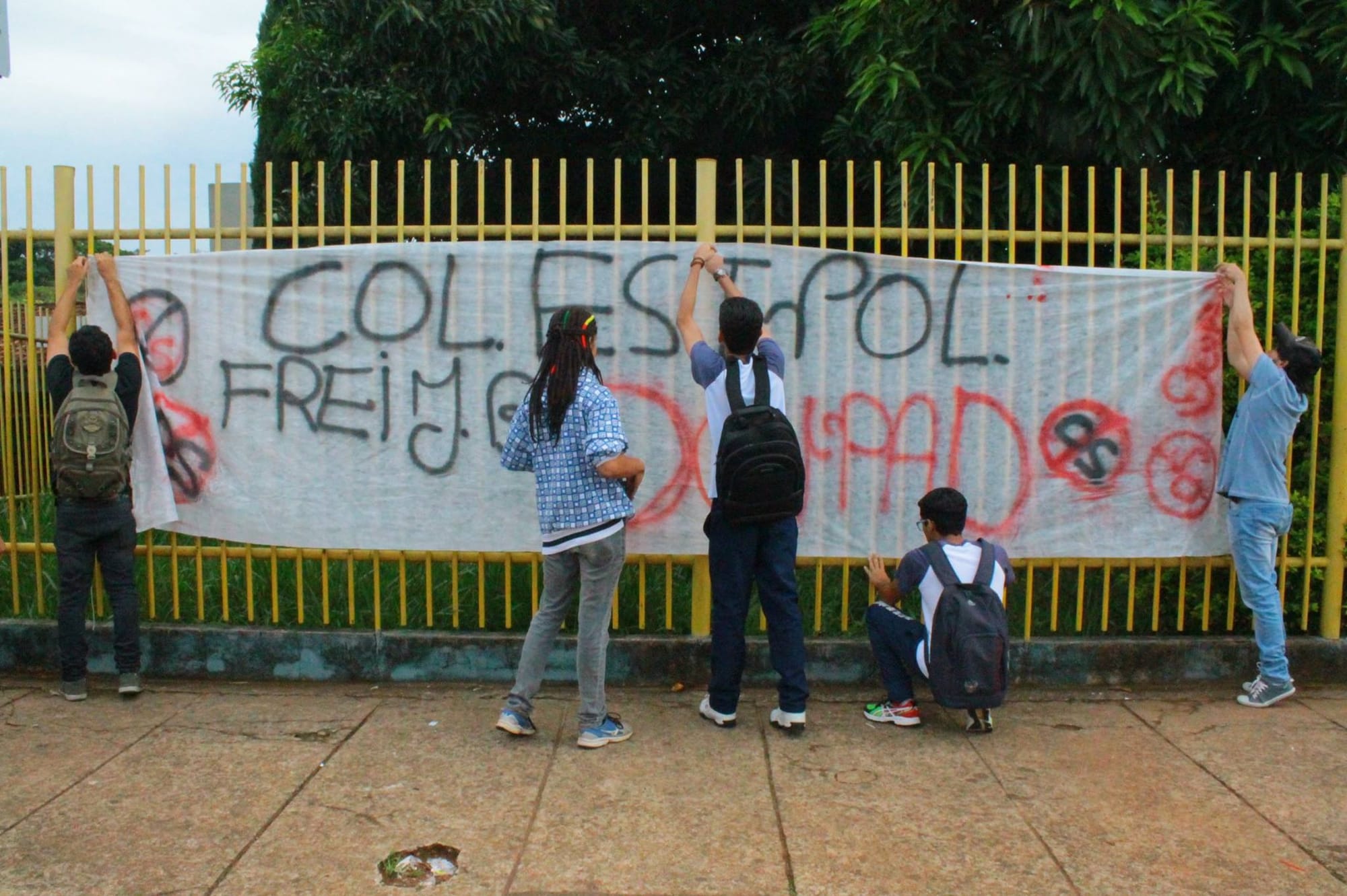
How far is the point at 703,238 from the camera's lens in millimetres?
5035

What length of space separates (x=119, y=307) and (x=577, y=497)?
241cm

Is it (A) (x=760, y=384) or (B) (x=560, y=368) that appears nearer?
(B) (x=560, y=368)

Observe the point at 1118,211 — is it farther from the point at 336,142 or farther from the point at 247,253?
the point at 336,142

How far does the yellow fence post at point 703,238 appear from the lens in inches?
198

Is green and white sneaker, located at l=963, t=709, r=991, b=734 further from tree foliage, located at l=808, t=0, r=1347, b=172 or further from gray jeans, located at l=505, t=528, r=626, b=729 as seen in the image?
tree foliage, located at l=808, t=0, r=1347, b=172

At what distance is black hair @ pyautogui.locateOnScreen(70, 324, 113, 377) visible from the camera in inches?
187

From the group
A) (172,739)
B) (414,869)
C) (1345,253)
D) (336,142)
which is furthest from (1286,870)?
(336,142)

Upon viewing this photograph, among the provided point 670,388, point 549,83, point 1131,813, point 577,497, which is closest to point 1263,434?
point 1131,813

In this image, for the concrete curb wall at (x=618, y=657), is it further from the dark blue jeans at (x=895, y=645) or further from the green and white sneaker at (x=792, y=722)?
the green and white sneaker at (x=792, y=722)

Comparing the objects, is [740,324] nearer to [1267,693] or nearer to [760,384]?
[760,384]

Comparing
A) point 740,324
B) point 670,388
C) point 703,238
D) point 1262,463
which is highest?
point 703,238

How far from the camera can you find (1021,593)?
243 inches

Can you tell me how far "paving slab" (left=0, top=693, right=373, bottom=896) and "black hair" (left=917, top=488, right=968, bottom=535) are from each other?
2485 millimetres

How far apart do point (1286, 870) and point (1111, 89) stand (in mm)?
4712
